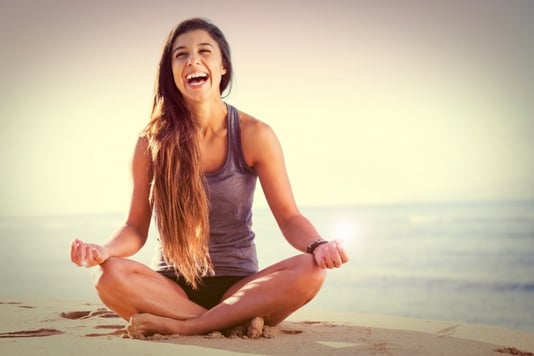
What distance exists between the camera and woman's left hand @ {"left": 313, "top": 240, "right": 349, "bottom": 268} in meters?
2.57

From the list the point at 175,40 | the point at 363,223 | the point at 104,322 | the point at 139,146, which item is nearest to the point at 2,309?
the point at 104,322

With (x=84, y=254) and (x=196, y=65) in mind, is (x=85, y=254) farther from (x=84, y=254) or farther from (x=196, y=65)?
(x=196, y=65)

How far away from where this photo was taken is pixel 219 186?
3020 mm

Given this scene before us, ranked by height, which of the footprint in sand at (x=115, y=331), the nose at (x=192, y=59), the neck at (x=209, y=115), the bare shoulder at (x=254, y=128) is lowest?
the footprint in sand at (x=115, y=331)

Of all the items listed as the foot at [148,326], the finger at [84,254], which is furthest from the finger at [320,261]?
the finger at [84,254]

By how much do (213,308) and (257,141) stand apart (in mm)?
738

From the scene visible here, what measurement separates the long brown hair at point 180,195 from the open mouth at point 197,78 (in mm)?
155

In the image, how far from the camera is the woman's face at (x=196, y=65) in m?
3.06

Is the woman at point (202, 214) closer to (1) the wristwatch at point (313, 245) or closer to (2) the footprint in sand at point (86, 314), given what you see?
(1) the wristwatch at point (313, 245)

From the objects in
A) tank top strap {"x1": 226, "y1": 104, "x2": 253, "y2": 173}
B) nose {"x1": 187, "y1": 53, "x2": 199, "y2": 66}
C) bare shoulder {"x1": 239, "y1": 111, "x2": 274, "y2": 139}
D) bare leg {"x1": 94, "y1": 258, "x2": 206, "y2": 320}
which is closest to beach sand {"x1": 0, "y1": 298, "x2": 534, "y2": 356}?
bare leg {"x1": 94, "y1": 258, "x2": 206, "y2": 320}

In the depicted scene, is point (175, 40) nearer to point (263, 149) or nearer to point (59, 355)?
point (263, 149)

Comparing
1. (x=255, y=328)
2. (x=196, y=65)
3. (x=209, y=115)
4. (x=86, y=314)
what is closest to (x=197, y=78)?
(x=196, y=65)

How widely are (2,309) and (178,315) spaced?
59.5 inches

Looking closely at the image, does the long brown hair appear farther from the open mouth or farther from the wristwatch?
the wristwatch
